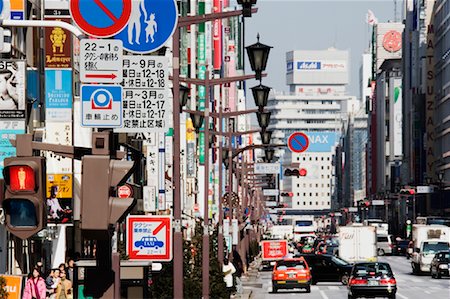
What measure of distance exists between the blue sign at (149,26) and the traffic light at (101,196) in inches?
154

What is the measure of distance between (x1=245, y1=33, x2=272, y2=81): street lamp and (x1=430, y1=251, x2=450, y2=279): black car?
165 ft

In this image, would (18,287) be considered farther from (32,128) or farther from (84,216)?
(32,128)

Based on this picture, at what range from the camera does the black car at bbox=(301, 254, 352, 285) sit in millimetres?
77425

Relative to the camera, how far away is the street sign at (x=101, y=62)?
1512 cm

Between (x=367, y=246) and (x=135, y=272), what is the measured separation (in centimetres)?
7318

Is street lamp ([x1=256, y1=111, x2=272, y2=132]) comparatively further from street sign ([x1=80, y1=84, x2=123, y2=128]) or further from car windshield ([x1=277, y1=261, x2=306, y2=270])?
street sign ([x1=80, y1=84, x2=123, y2=128])

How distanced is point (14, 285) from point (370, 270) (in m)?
26.8

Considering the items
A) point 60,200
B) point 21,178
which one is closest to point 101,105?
point 21,178

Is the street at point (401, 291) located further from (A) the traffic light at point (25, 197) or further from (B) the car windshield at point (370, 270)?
(A) the traffic light at point (25, 197)

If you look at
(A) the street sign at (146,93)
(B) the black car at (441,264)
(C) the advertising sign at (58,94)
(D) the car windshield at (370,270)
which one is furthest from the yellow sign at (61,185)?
(A) the street sign at (146,93)

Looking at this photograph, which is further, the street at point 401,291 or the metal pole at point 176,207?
the street at point 401,291

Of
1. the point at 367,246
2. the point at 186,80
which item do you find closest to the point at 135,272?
the point at 186,80

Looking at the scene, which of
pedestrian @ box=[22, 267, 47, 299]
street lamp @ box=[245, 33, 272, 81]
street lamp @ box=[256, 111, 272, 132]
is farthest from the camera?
street lamp @ box=[256, 111, 272, 132]

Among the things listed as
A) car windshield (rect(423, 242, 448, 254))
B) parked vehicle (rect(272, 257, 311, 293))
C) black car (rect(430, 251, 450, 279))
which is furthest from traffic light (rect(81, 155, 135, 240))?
car windshield (rect(423, 242, 448, 254))
